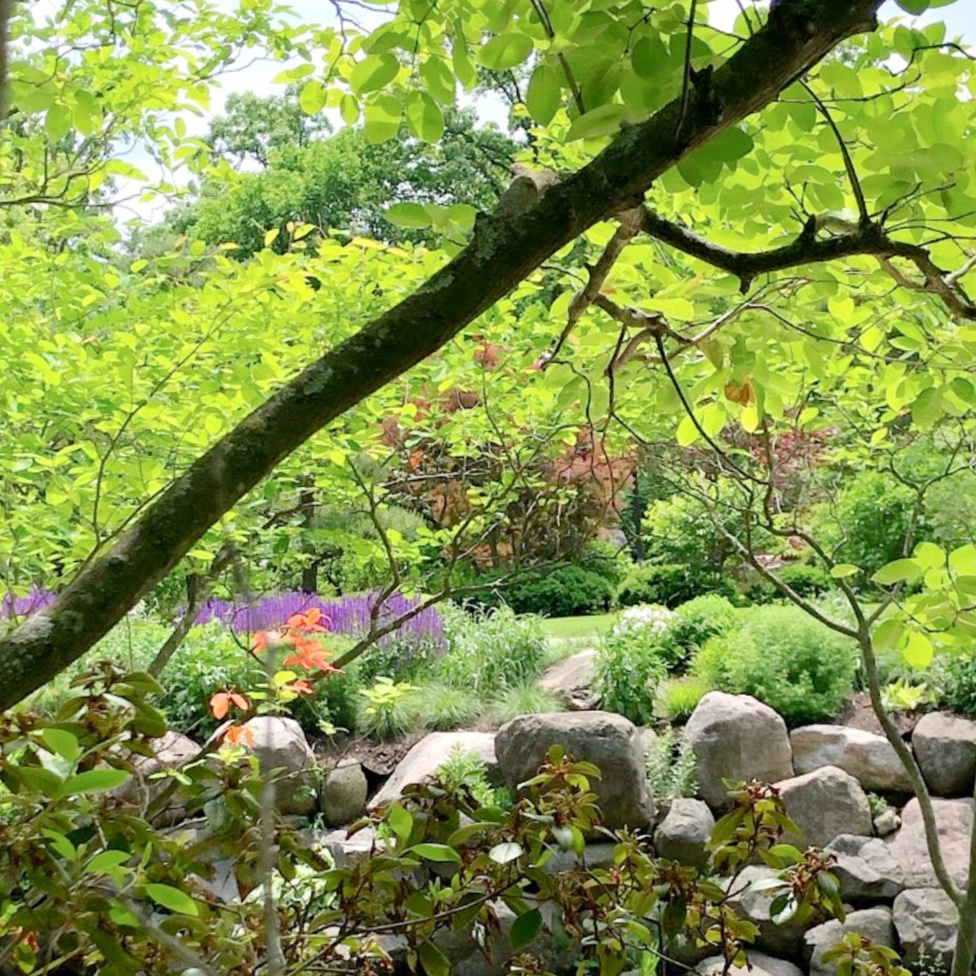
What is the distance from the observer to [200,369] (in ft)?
8.89

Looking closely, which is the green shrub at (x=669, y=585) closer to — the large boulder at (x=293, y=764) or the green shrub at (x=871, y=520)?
the green shrub at (x=871, y=520)

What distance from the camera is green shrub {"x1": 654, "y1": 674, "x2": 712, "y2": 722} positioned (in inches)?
233

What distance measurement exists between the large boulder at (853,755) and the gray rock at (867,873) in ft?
1.57

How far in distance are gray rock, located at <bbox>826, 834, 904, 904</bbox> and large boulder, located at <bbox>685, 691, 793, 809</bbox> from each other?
0.57 m

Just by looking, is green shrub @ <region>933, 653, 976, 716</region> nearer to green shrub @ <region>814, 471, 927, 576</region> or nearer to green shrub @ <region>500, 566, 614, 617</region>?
green shrub @ <region>814, 471, 927, 576</region>

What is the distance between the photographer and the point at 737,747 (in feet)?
17.5

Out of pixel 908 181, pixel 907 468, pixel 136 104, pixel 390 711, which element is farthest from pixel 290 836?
pixel 907 468

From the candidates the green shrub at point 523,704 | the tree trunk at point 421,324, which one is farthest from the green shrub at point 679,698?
the tree trunk at point 421,324

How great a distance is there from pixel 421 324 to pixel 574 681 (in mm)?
5944

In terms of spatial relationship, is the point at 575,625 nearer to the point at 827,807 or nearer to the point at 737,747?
the point at 737,747

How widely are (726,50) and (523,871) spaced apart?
1025mm

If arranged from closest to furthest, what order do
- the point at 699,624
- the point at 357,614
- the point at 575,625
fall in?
the point at 699,624 → the point at 357,614 → the point at 575,625

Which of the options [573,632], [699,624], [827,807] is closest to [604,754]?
[827,807]

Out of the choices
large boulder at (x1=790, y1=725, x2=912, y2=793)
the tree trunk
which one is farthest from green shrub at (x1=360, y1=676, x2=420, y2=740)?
the tree trunk
